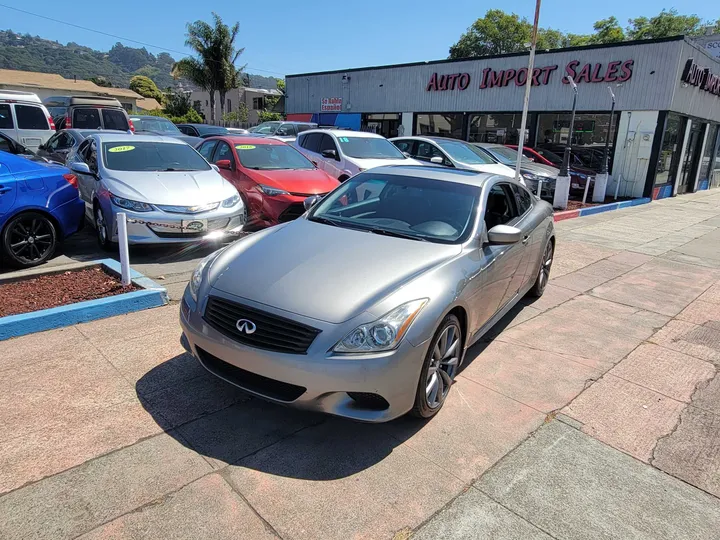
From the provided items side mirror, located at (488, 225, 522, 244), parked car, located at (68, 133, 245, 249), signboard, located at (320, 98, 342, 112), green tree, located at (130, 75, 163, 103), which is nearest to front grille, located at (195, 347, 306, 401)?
side mirror, located at (488, 225, 522, 244)

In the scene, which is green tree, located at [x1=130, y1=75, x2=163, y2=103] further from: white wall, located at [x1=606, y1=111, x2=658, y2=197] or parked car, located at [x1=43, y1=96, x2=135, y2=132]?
white wall, located at [x1=606, y1=111, x2=658, y2=197]

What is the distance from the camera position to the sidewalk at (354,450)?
2.44m

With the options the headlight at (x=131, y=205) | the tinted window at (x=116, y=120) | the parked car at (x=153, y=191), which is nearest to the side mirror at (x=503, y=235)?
the parked car at (x=153, y=191)

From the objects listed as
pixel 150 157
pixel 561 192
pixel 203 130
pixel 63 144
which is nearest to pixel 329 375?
pixel 150 157

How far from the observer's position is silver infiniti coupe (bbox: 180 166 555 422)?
2775 millimetres

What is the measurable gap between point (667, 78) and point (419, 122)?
10.5 metres

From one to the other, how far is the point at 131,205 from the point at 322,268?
4072 millimetres

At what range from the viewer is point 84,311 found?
14.5 ft

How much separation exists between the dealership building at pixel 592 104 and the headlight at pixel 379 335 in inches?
495

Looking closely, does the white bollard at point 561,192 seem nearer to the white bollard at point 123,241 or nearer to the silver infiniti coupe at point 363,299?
the silver infiniti coupe at point 363,299

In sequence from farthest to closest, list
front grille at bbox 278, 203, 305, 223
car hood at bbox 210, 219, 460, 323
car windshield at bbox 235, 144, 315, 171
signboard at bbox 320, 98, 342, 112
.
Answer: signboard at bbox 320, 98, 342, 112
car windshield at bbox 235, 144, 315, 171
front grille at bbox 278, 203, 305, 223
car hood at bbox 210, 219, 460, 323

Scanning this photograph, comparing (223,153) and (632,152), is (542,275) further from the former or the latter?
(632,152)

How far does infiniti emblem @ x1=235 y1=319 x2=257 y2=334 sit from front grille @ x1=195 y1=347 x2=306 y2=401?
250mm

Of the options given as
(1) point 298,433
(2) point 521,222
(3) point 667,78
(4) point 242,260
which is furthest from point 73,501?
(3) point 667,78
